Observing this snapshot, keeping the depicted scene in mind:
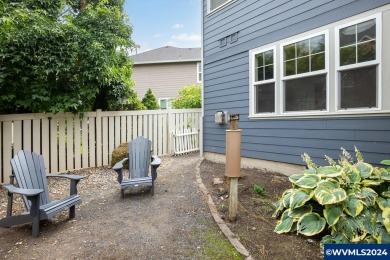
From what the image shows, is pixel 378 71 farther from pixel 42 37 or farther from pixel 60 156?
pixel 60 156

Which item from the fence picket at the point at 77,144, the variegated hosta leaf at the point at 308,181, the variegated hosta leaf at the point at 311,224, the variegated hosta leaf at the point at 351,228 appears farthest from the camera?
the fence picket at the point at 77,144

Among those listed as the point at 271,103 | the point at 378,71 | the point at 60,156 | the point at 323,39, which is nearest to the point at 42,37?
the point at 60,156

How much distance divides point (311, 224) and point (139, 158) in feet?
10.7

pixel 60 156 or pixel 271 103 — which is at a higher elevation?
pixel 271 103

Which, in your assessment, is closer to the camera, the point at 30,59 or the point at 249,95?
the point at 30,59

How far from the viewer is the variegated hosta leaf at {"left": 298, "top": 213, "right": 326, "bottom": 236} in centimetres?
267

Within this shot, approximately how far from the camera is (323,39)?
4.41 meters

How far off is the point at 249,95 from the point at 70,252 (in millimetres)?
4690

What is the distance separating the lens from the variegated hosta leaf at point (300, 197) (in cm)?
281

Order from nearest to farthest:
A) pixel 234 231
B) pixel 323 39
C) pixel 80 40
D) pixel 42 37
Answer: pixel 234 231, pixel 323 39, pixel 42 37, pixel 80 40

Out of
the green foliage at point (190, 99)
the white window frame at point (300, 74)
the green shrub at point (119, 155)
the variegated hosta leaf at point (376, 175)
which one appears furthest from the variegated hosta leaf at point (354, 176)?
the green foliage at point (190, 99)

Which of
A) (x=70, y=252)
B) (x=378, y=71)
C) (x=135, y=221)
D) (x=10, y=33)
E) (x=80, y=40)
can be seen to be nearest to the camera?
(x=70, y=252)

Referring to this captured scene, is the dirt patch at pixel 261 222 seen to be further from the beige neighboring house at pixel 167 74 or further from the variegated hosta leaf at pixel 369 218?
the beige neighboring house at pixel 167 74

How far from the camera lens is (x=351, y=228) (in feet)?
8.27
